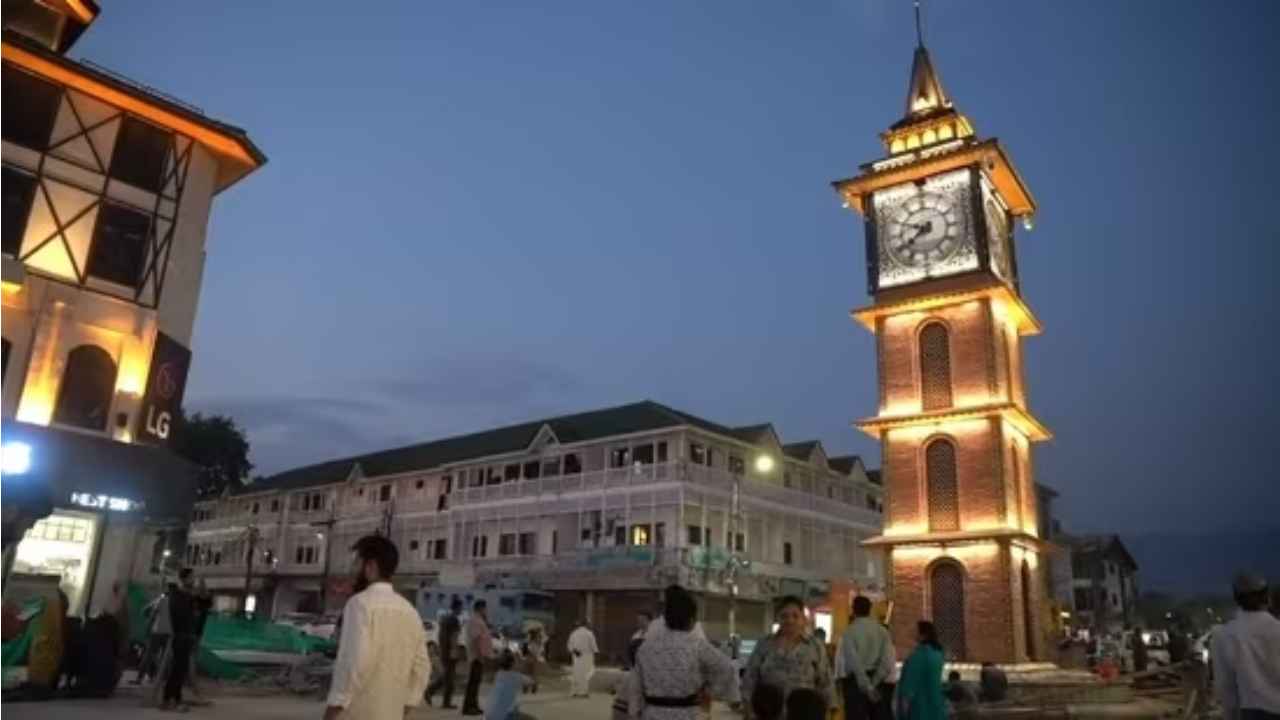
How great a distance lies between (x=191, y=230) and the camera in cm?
2262

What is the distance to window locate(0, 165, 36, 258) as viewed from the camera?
1912 centimetres

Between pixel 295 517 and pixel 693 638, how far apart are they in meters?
58.8

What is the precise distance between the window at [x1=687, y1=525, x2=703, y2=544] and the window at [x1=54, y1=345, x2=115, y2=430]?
971 inches

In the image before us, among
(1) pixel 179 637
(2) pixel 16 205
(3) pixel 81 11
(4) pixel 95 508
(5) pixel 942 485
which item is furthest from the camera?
(5) pixel 942 485

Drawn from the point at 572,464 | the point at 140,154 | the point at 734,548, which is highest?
the point at 140,154

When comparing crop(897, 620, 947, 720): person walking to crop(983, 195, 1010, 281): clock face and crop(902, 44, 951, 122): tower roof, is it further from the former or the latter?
crop(902, 44, 951, 122): tower roof

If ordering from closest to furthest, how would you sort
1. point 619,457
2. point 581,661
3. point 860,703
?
point 860,703
point 581,661
point 619,457

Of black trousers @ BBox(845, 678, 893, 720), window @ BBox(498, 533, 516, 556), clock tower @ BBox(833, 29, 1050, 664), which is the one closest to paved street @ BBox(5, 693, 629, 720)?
black trousers @ BBox(845, 678, 893, 720)

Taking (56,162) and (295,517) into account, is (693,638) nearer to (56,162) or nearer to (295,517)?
(56,162)

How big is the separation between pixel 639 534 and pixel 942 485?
1848 cm

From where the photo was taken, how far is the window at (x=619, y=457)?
139 ft

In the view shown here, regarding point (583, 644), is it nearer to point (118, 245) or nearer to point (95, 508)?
point (95, 508)

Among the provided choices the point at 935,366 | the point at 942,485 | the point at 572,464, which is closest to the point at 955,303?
the point at 935,366

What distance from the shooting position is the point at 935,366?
25.2 metres
